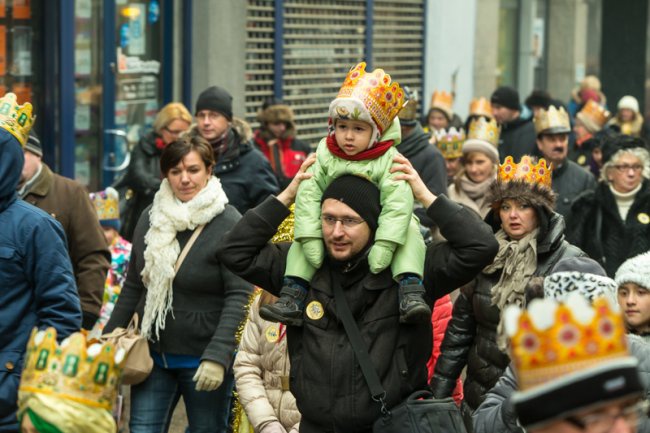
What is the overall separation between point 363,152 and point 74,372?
1.90 meters

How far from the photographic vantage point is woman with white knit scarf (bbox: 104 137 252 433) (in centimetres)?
711

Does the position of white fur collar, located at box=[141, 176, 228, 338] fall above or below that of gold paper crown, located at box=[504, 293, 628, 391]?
below

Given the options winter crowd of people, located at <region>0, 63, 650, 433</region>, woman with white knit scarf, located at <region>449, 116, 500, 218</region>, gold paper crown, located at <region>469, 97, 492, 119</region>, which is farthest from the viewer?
gold paper crown, located at <region>469, 97, 492, 119</region>

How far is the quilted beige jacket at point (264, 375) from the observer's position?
6.45m

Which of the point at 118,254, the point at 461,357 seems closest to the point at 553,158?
the point at 118,254

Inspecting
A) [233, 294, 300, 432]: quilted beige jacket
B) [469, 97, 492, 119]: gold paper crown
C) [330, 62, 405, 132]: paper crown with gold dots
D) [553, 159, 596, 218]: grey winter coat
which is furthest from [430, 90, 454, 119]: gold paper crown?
[330, 62, 405, 132]: paper crown with gold dots

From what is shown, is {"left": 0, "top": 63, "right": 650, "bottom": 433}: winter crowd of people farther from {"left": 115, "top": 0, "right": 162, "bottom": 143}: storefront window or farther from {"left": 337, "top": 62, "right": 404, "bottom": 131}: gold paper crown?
{"left": 115, "top": 0, "right": 162, "bottom": 143}: storefront window

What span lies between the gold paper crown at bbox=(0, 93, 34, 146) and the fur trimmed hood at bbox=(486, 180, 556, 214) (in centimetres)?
226

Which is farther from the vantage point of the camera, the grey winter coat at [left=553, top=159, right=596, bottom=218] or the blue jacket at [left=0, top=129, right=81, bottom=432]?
the grey winter coat at [left=553, top=159, right=596, bottom=218]

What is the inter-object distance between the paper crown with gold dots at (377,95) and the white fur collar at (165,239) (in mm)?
1468

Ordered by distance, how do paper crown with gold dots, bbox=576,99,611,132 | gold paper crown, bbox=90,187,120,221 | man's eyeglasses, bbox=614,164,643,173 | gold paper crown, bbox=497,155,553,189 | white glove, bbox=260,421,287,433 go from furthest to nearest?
1. paper crown with gold dots, bbox=576,99,611,132
2. man's eyeglasses, bbox=614,164,643,173
3. gold paper crown, bbox=90,187,120,221
4. gold paper crown, bbox=497,155,553,189
5. white glove, bbox=260,421,287,433

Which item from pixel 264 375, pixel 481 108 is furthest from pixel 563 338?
pixel 481 108

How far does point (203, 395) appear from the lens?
720 cm

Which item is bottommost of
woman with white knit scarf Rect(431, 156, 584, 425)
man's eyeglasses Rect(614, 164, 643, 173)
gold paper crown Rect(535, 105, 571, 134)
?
woman with white knit scarf Rect(431, 156, 584, 425)
